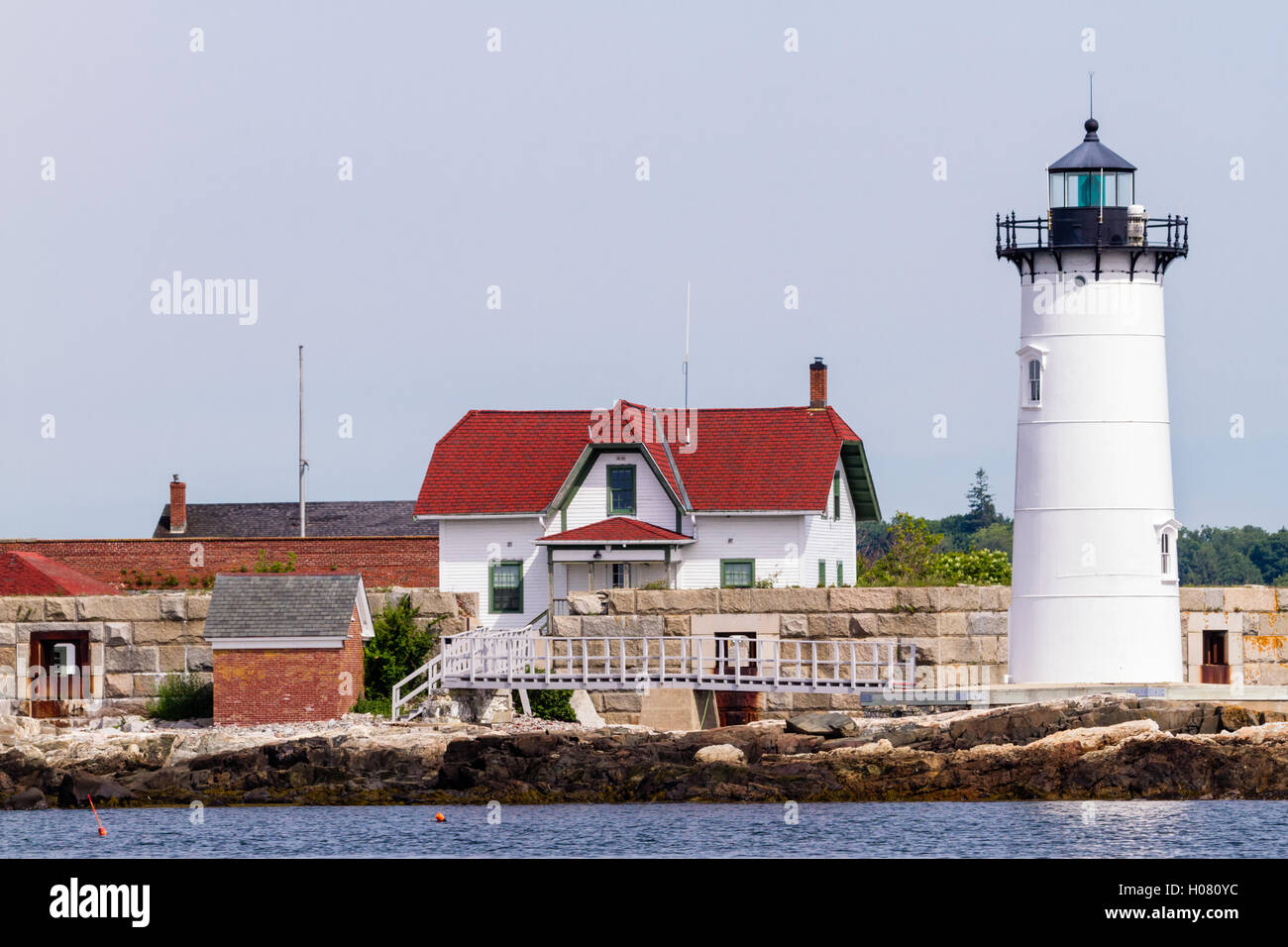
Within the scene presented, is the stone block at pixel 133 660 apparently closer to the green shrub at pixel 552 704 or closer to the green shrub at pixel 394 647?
the green shrub at pixel 394 647

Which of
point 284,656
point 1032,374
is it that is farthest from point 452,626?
point 1032,374

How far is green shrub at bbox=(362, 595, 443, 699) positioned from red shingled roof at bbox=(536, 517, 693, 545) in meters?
4.10

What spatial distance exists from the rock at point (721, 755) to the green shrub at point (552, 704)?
5.27 meters

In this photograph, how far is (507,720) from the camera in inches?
1448

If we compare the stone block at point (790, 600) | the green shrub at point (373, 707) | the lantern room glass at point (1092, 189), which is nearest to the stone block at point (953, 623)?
the stone block at point (790, 600)

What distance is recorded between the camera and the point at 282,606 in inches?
1422

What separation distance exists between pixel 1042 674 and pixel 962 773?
361 cm

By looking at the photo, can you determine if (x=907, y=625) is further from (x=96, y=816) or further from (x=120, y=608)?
(x=120, y=608)

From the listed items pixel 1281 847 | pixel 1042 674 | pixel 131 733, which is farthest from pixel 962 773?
pixel 131 733

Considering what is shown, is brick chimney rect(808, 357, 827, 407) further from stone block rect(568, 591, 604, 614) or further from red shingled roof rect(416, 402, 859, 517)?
stone block rect(568, 591, 604, 614)

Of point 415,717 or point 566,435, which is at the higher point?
point 566,435

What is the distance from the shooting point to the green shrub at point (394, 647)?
3750 cm
